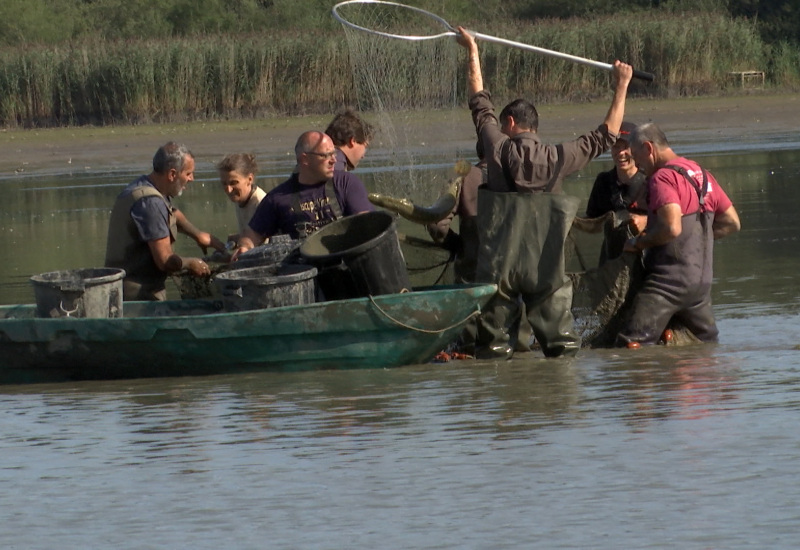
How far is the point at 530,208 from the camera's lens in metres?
8.46

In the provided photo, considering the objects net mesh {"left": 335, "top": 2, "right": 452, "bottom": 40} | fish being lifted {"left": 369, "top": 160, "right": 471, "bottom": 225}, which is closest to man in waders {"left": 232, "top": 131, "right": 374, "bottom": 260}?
fish being lifted {"left": 369, "top": 160, "right": 471, "bottom": 225}

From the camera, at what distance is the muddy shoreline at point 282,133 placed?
25172mm

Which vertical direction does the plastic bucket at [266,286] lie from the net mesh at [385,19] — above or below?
below

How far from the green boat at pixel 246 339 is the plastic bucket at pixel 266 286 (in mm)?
129

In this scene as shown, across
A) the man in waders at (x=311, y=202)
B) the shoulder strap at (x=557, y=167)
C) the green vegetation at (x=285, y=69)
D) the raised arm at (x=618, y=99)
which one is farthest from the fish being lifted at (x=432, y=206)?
the green vegetation at (x=285, y=69)

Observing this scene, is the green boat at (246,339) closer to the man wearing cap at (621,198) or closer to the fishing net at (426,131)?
the fishing net at (426,131)

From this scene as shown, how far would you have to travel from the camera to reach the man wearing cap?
30.3 feet

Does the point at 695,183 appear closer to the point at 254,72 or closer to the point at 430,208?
the point at 430,208

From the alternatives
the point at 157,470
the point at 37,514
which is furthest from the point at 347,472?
the point at 37,514

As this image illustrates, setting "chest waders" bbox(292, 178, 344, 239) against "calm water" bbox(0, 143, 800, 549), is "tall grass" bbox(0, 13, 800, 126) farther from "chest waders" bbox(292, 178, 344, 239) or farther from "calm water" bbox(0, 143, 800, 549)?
"calm water" bbox(0, 143, 800, 549)

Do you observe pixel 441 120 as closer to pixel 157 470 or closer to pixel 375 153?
pixel 157 470

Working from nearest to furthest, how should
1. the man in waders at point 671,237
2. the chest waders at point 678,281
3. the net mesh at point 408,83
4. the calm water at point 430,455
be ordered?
the calm water at point 430,455 < the man in waders at point 671,237 < the chest waders at point 678,281 < the net mesh at point 408,83

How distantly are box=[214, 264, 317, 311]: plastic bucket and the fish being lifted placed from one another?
33.4 inches

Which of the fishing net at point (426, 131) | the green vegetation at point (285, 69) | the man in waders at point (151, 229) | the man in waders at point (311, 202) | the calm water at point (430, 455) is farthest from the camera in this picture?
the green vegetation at point (285, 69)
